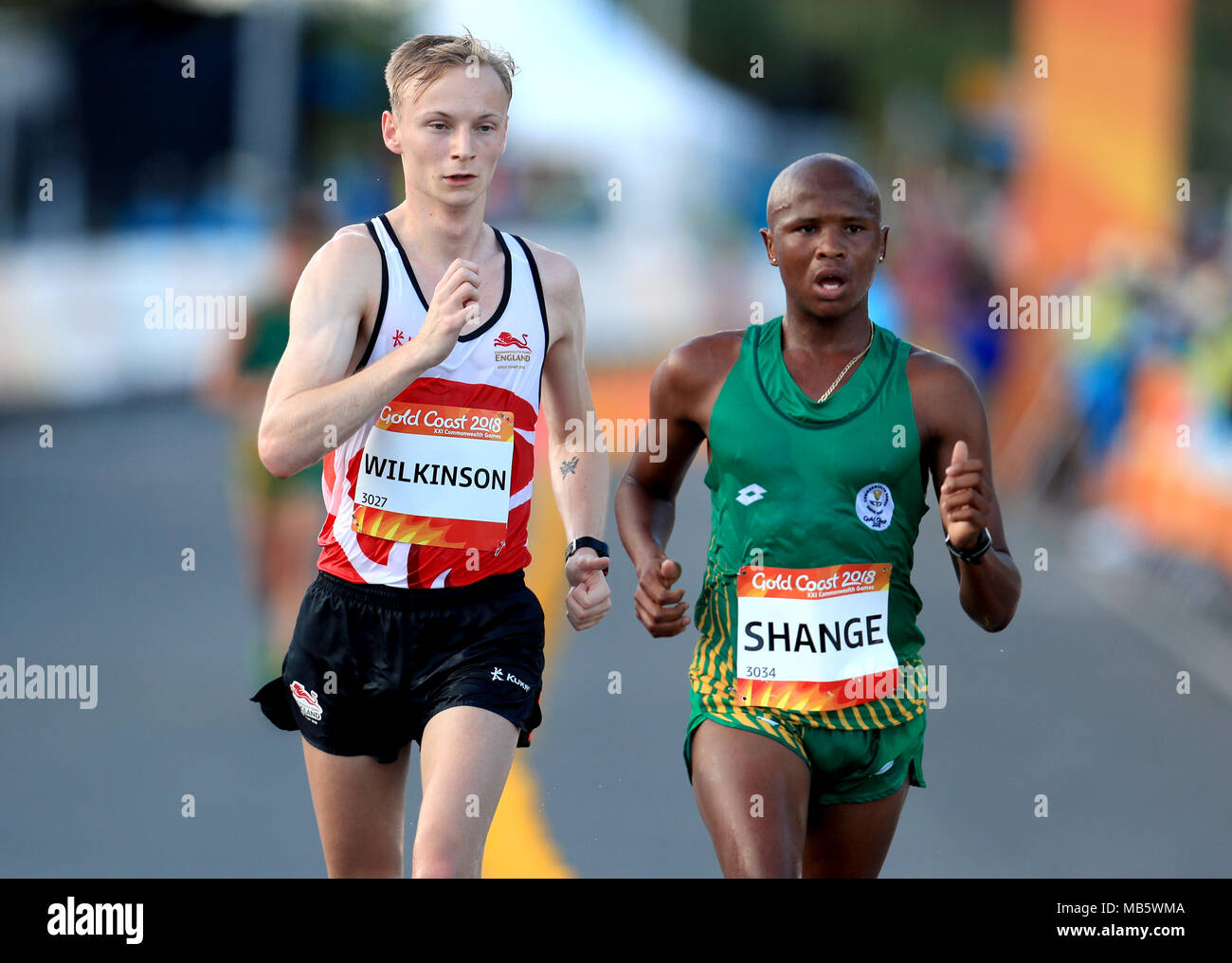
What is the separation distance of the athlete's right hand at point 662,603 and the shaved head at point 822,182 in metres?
0.78

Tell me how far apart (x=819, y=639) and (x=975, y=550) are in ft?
1.40

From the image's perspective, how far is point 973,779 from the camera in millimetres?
7773

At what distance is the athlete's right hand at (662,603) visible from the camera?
3.73m

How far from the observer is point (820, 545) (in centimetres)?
397

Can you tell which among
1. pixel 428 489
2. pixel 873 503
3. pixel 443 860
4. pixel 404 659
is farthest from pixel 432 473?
pixel 873 503

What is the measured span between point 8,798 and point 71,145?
78.0 feet

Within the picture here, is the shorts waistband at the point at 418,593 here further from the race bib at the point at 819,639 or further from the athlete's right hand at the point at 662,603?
the race bib at the point at 819,639

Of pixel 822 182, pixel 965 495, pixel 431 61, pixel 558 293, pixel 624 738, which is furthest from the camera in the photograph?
pixel 624 738

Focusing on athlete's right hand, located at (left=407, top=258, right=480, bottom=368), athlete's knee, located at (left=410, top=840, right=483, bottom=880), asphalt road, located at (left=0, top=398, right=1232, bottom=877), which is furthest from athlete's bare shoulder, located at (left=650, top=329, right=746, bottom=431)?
asphalt road, located at (left=0, top=398, right=1232, bottom=877)

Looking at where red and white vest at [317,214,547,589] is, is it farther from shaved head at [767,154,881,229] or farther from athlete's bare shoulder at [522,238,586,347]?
shaved head at [767,154,881,229]

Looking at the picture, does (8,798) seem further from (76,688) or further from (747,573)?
(747,573)

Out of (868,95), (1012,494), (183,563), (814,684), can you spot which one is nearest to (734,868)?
(814,684)

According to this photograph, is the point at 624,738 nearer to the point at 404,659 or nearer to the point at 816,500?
the point at 404,659

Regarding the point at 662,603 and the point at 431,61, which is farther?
the point at 431,61
